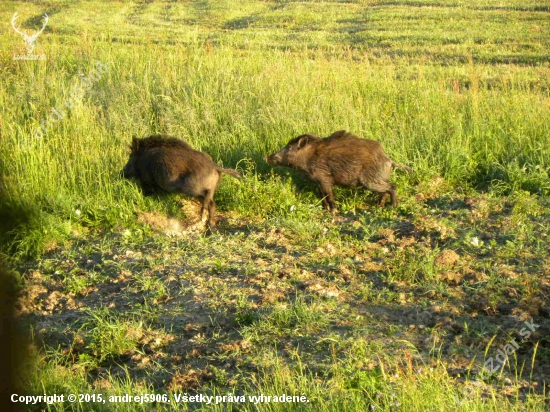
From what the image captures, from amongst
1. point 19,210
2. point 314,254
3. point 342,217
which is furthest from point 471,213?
point 19,210

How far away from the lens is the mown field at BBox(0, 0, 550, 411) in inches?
164

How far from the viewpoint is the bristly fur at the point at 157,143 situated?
6.87 m

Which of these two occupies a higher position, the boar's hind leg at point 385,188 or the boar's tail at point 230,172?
the boar's tail at point 230,172

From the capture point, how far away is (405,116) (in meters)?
8.83

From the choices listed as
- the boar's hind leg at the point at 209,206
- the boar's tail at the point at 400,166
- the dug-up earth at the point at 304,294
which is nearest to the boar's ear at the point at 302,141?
the dug-up earth at the point at 304,294

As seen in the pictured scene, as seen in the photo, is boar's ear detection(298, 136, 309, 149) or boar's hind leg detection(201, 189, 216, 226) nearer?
boar's hind leg detection(201, 189, 216, 226)

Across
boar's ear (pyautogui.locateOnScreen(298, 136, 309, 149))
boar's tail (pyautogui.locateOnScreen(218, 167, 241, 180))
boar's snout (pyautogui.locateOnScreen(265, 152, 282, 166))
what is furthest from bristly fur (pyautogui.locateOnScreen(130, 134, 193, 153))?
boar's ear (pyautogui.locateOnScreen(298, 136, 309, 149))

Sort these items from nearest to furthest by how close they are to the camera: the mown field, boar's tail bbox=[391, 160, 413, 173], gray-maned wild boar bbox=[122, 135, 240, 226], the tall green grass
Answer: the mown field, gray-maned wild boar bbox=[122, 135, 240, 226], the tall green grass, boar's tail bbox=[391, 160, 413, 173]

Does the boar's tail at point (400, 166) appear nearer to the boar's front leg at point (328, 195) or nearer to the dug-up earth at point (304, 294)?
the dug-up earth at point (304, 294)

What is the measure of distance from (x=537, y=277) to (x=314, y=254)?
6.41 ft

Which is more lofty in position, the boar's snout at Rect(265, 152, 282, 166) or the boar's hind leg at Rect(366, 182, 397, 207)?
the boar's snout at Rect(265, 152, 282, 166)

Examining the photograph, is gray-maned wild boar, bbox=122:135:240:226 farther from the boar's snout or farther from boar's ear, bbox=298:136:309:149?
boar's ear, bbox=298:136:309:149

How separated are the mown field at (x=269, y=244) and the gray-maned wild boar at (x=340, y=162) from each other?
10.7 inches

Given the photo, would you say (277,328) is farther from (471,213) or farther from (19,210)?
(19,210)
